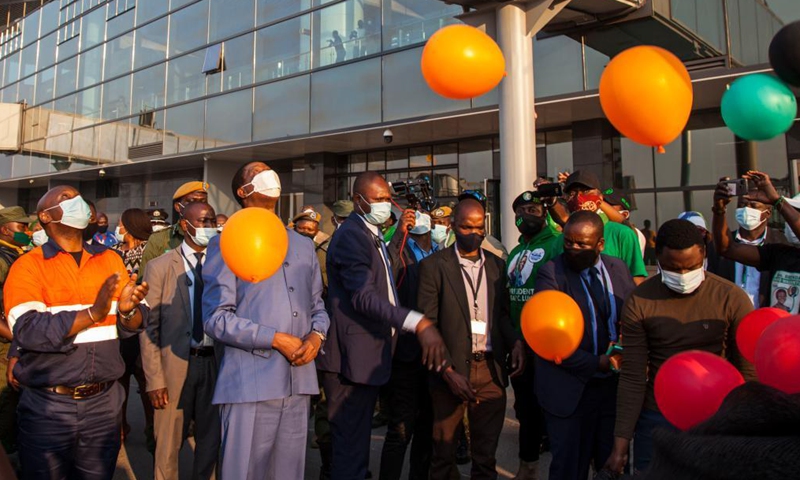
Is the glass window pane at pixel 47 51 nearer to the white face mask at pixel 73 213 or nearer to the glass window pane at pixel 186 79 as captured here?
the glass window pane at pixel 186 79

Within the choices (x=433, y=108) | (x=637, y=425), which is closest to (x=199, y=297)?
(x=637, y=425)

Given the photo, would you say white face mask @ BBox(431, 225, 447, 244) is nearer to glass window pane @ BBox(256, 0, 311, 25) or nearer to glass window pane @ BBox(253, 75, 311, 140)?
glass window pane @ BBox(253, 75, 311, 140)

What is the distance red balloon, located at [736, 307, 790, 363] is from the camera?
2492 millimetres

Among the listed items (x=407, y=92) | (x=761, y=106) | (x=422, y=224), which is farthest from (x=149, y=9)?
(x=761, y=106)

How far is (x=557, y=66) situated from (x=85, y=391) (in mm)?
10184

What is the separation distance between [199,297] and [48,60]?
25.6m

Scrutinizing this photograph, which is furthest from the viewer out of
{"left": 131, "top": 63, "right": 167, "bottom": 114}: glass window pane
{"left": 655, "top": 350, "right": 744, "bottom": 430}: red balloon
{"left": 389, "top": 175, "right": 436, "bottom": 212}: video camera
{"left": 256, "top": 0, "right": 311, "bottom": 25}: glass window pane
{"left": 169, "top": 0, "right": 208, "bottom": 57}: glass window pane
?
{"left": 131, "top": 63, "right": 167, "bottom": 114}: glass window pane

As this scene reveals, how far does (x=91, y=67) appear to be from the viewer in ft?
70.9

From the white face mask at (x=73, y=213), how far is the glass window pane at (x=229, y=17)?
14.6m

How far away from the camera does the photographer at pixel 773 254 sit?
346 centimetres

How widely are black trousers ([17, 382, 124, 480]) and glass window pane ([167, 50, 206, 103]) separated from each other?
1550 cm

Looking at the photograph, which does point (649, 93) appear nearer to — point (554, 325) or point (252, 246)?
point (554, 325)

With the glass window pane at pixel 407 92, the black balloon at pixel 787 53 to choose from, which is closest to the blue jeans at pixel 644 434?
the black balloon at pixel 787 53

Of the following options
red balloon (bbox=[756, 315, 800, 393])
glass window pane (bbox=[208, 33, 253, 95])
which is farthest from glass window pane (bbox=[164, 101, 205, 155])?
red balloon (bbox=[756, 315, 800, 393])
